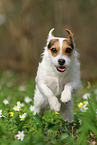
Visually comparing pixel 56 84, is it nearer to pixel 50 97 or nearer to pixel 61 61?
pixel 50 97

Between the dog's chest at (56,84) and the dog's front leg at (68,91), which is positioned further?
the dog's chest at (56,84)

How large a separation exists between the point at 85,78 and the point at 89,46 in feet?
19.1

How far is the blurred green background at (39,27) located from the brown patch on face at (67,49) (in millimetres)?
7058

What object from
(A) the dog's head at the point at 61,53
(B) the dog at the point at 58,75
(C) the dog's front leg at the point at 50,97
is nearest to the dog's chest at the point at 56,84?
(B) the dog at the point at 58,75

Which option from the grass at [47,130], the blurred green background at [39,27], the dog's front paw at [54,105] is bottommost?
the grass at [47,130]

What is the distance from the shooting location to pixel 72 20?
1442 centimetres

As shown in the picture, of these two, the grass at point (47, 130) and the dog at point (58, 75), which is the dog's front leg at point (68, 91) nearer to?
the dog at point (58, 75)

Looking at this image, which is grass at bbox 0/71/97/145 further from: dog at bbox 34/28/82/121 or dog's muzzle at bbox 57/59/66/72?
dog's muzzle at bbox 57/59/66/72

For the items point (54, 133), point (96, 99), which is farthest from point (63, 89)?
point (96, 99)

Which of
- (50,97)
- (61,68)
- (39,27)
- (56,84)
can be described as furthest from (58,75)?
(39,27)

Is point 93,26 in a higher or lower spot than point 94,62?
higher

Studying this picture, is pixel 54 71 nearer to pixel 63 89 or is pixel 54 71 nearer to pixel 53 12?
pixel 63 89

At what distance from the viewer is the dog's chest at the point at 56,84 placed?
14.4 feet

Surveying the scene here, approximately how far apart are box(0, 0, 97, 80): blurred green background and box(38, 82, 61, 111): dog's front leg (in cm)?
693
